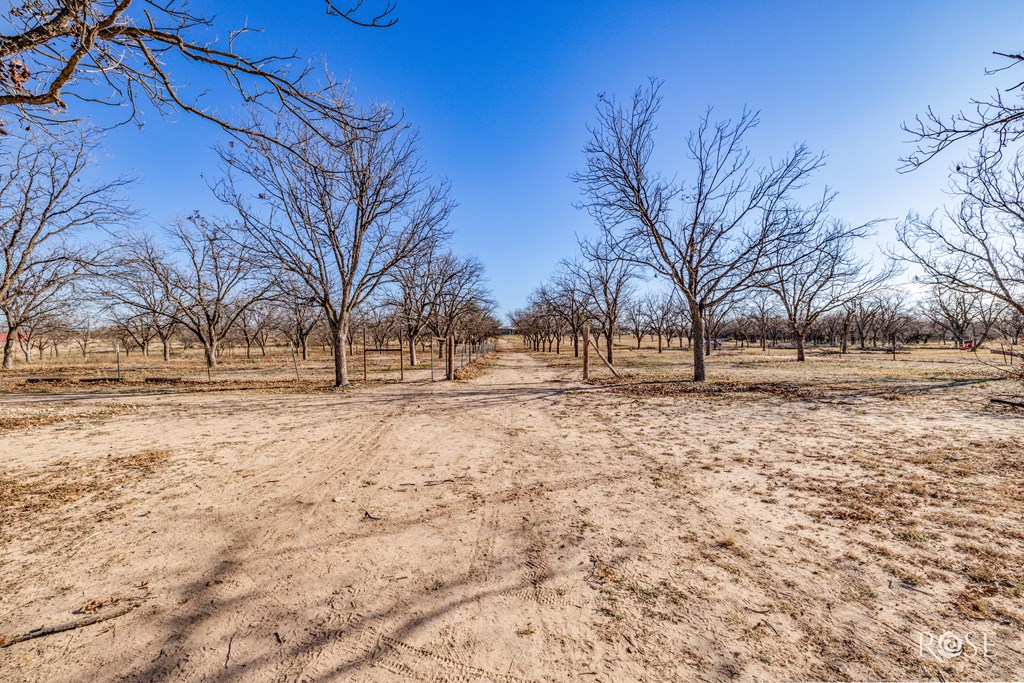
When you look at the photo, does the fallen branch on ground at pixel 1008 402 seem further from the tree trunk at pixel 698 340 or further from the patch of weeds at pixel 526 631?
the patch of weeds at pixel 526 631

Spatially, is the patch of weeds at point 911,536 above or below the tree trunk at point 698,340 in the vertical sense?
below

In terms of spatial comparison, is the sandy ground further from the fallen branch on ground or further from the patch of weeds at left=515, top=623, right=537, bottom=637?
the fallen branch on ground

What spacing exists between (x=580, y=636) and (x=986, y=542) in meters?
3.50

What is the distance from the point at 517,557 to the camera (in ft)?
10.5

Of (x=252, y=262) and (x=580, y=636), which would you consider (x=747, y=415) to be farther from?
(x=252, y=262)

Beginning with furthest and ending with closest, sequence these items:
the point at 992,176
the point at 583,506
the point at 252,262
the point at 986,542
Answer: the point at 252,262 < the point at 992,176 < the point at 583,506 < the point at 986,542

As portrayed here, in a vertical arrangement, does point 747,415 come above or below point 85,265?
below

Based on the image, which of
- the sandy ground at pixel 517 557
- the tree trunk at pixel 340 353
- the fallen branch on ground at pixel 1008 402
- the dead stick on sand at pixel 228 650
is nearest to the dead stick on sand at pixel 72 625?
the sandy ground at pixel 517 557

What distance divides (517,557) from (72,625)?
9.06 feet

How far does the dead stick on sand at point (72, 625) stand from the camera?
2344mm

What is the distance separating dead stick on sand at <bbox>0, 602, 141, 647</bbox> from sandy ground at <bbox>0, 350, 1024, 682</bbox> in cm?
5

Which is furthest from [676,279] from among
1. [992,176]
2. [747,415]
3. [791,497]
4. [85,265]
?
[85,265]

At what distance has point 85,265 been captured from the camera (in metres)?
14.3

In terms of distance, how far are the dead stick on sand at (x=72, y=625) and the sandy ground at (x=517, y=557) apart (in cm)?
5
